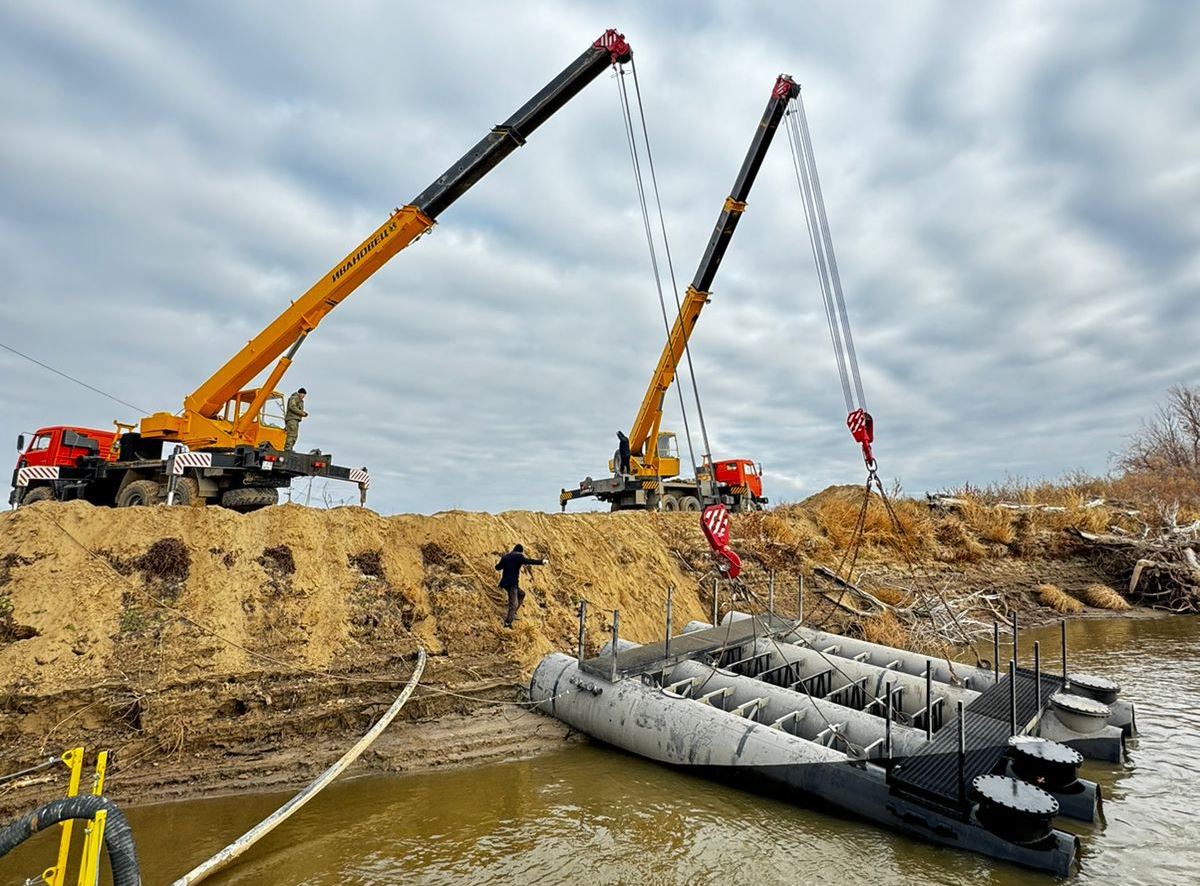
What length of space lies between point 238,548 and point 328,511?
74.6 inches

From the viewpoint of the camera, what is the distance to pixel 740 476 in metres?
22.6

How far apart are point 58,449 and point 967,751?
2011cm

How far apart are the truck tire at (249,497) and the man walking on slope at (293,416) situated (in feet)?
3.85

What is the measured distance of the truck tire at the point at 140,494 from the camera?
43.7ft

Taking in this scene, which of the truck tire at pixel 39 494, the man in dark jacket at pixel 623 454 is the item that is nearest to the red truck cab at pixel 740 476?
the man in dark jacket at pixel 623 454

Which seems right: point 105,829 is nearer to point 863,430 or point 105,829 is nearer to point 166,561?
point 166,561

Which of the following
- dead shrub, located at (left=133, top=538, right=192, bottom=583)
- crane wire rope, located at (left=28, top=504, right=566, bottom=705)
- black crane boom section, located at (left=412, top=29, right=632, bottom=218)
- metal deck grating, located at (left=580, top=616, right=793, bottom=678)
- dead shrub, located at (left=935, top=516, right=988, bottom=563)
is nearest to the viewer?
crane wire rope, located at (left=28, top=504, right=566, bottom=705)

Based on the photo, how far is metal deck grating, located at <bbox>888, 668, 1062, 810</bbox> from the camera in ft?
18.8

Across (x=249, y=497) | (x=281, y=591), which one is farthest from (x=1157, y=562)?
(x=249, y=497)

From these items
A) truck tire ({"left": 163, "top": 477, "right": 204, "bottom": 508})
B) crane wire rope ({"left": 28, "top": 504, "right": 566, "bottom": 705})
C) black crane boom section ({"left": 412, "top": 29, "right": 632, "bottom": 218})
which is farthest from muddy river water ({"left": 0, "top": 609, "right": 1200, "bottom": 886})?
black crane boom section ({"left": 412, "top": 29, "right": 632, "bottom": 218})

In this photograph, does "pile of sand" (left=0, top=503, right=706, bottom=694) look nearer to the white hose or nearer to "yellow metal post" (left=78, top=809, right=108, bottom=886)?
the white hose

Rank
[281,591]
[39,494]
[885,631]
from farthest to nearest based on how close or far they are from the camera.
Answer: [39,494] < [885,631] < [281,591]

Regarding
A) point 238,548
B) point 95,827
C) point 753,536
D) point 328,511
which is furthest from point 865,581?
point 95,827

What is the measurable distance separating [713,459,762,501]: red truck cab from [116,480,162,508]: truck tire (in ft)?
55.4
